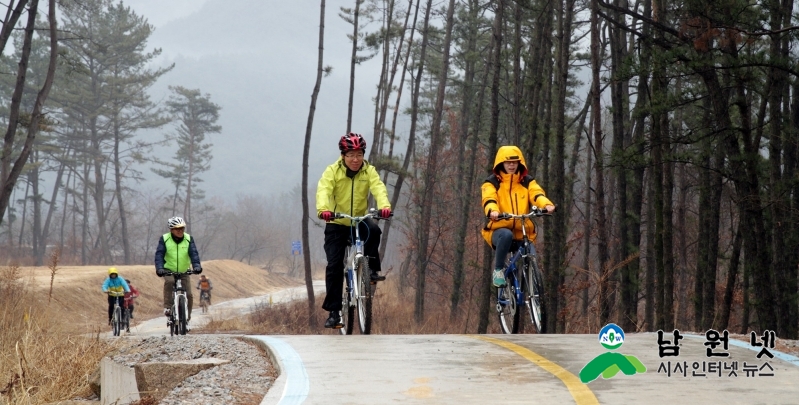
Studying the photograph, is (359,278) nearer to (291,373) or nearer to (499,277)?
(499,277)

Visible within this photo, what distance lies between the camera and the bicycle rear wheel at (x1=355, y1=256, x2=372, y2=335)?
1045 cm

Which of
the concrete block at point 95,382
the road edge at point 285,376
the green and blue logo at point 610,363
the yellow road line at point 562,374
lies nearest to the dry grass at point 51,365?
the concrete block at point 95,382

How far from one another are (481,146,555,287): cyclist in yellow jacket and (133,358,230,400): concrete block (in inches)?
152

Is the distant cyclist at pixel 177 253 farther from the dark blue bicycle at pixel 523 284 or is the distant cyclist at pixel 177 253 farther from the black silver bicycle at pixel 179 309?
the dark blue bicycle at pixel 523 284

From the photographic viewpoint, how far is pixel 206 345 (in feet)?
32.2

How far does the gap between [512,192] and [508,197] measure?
84 mm

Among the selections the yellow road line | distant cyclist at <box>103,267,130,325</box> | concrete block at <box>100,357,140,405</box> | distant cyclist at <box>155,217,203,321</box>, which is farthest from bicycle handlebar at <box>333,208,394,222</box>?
distant cyclist at <box>103,267,130,325</box>

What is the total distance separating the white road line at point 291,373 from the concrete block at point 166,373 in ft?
1.90

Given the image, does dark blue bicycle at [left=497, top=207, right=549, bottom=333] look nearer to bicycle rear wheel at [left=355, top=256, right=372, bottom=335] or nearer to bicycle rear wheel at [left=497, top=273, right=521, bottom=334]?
bicycle rear wheel at [left=497, top=273, right=521, bottom=334]

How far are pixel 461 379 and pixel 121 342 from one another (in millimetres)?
7594

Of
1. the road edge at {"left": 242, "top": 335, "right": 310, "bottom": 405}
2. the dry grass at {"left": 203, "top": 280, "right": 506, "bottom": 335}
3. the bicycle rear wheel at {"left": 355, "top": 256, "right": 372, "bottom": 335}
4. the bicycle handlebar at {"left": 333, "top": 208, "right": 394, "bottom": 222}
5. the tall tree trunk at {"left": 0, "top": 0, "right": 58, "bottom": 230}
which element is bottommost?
the dry grass at {"left": 203, "top": 280, "right": 506, "bottom": 335}

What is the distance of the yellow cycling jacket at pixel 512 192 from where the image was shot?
10859mm

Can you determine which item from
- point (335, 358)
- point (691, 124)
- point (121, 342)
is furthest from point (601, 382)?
point (691, 124)

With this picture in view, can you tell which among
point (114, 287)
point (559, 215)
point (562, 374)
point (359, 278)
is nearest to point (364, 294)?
point (359, 278)
